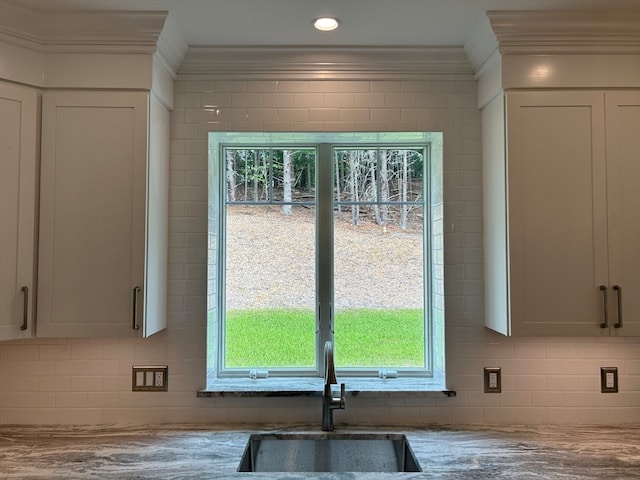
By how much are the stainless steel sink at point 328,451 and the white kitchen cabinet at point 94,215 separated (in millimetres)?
713

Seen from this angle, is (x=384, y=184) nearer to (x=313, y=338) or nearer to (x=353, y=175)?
(x=353, y=175)

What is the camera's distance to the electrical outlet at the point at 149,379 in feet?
6.21

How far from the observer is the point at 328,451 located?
5.90 feet

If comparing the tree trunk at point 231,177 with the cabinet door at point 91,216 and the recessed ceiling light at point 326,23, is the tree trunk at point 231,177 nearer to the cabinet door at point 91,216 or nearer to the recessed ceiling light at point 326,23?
the cabinet door at point 91,216

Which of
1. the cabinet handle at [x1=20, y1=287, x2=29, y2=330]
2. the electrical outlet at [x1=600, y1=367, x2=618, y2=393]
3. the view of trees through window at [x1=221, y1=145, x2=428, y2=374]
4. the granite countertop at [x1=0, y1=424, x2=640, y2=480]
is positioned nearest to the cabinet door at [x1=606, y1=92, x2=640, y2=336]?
the electrical outlet at [x1=600, y1=367, x2=618, y2=393]

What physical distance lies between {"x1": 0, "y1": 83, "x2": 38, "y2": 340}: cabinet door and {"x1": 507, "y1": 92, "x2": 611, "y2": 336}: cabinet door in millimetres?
1812

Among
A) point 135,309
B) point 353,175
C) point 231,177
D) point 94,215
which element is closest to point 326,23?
point 353,175

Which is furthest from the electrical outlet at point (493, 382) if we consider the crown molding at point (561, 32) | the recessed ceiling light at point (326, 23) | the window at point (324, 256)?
the recessed ceiling light at point (326, 23)

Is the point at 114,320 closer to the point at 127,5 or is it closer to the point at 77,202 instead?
the point at 77,202

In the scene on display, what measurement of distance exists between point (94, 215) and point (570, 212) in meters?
1.81

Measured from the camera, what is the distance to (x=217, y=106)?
1.95 metres

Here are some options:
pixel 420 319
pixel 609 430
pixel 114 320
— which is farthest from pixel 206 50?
pixel 609 430

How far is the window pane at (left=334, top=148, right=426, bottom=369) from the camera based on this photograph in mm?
2172

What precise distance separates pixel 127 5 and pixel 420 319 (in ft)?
6.05
